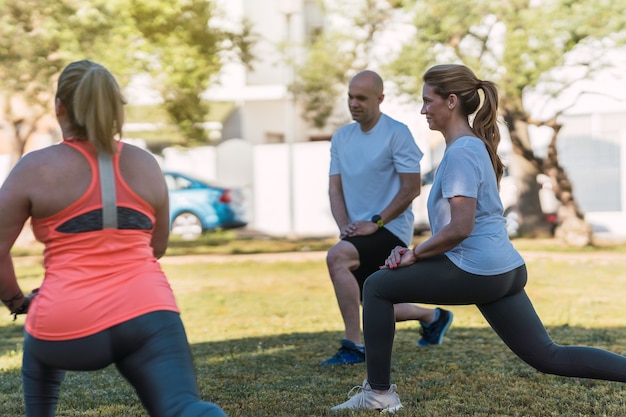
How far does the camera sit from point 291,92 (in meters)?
23.1

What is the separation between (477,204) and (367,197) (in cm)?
218

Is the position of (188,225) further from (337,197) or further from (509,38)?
(337,197)

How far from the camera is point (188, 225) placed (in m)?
23.5

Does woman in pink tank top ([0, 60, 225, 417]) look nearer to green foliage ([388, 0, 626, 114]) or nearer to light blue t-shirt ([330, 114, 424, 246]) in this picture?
light blue t-shirt ([330, 114, 424, 246])

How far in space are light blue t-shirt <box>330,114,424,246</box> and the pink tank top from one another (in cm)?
369

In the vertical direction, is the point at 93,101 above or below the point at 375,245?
above

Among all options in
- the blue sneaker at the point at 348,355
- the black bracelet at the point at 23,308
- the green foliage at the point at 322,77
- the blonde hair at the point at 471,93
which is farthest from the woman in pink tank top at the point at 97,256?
the green foliage at the point at 322,77

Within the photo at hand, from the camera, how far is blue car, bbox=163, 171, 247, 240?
23125 mm

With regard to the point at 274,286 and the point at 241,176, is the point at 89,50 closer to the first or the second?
the point at 274,286

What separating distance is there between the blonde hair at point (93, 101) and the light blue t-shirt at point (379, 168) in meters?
3.68

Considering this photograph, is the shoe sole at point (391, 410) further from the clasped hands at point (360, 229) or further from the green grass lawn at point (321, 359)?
the clasped hands at point (360, 229)

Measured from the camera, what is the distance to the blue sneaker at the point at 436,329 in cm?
774

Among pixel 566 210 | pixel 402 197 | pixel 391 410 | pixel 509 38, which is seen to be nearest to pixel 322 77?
pixel 509 38

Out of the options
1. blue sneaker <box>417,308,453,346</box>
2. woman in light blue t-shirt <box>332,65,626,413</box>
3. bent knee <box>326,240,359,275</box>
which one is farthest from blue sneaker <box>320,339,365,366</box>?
woman in light blue t-shirt <box>332,65,626,413</box>
